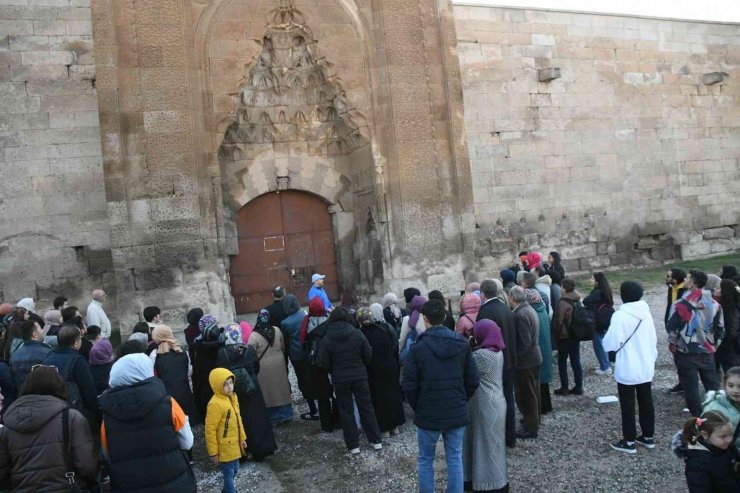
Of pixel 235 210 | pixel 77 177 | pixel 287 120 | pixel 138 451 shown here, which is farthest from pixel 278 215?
pixel 138 451

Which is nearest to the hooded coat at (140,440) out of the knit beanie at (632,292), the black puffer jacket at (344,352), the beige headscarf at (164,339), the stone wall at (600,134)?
the beige headscarf at (164,339)

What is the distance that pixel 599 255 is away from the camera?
46.6 feet

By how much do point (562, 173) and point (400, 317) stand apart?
8.52 m

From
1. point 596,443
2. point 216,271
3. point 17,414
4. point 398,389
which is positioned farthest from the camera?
point 216,271

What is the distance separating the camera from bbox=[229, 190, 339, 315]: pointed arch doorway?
36.8 feet

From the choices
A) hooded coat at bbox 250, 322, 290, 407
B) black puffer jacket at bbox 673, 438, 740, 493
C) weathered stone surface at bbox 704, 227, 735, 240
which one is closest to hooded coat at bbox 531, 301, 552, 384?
hooded coat at bbox 250, 322, 290, 407

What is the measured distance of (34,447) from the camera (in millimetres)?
3262

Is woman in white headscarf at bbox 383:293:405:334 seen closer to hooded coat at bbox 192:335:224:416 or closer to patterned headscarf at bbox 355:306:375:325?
patterned headscarf at bbox 355:306:375:325

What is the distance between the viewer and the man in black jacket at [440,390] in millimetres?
4148

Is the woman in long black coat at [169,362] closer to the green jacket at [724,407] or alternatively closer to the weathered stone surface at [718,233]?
the green jacket at [724,407]

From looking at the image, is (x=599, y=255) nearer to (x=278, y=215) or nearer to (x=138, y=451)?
(x=278, y=215)

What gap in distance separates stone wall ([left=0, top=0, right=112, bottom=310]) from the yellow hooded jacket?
21.6 ft

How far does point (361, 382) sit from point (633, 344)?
7.30 feet

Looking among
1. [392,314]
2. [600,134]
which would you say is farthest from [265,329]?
[600,134]
